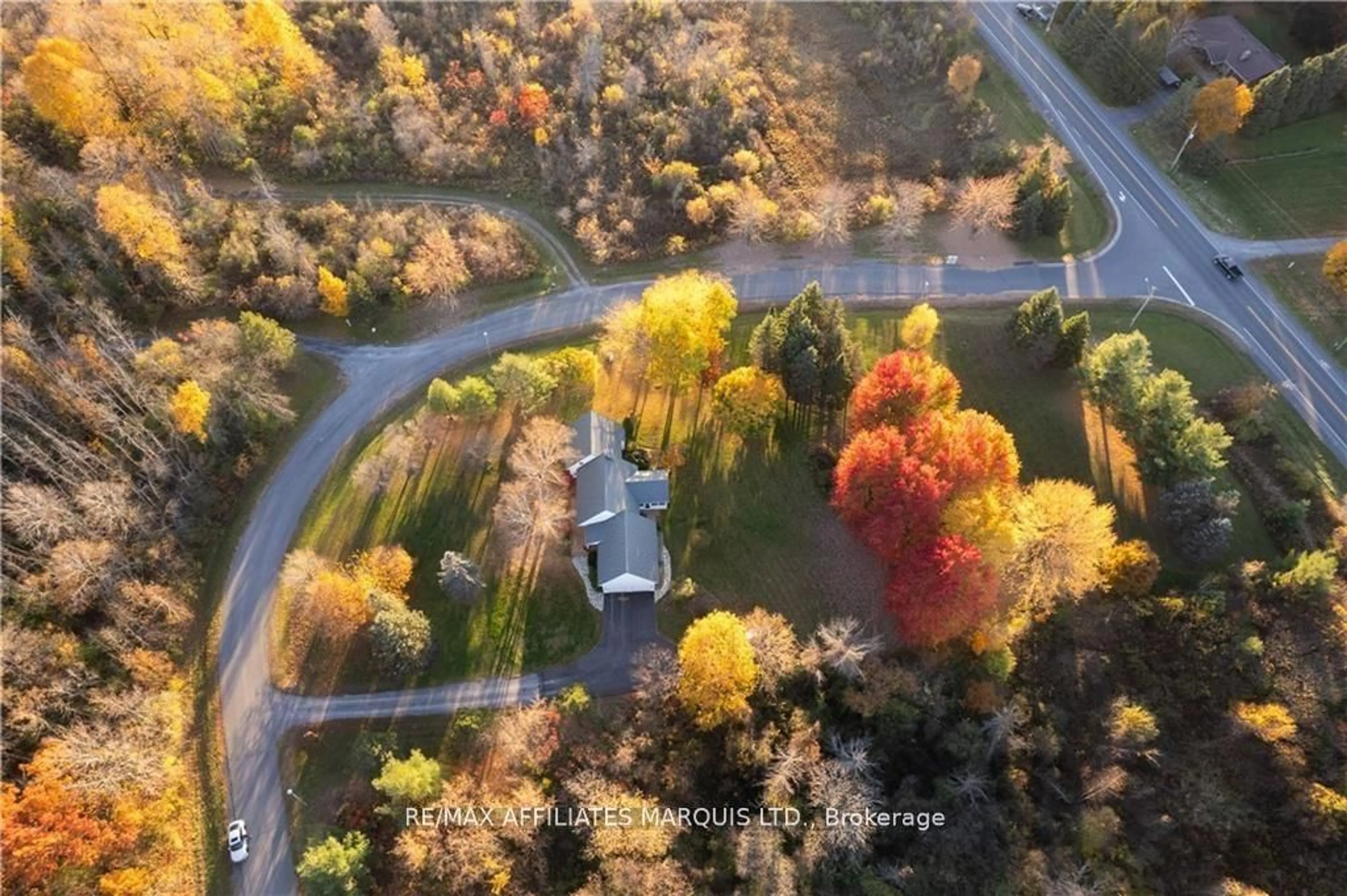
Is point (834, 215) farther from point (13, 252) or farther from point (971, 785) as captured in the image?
point (13, 252)

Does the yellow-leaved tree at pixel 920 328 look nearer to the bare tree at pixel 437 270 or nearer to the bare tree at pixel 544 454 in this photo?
the bare tree at pixel 544 454

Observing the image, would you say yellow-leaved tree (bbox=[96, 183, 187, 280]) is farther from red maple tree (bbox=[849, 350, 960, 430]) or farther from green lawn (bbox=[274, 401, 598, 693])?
red maple tree (bbox=[849, 350, 960, 430])

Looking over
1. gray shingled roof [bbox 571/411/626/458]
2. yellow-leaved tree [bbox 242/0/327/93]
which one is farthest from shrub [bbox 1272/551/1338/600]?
yellow-leaved tree [bbox 242/0/327/93]

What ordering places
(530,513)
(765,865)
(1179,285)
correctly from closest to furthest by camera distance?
(765,865) → (530,513) → (1179,285)

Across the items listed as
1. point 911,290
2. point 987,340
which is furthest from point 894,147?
point 987,340

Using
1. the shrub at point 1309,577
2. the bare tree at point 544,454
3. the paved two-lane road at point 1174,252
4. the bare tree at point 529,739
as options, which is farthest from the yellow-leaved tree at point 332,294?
the shrub at point 1309,577

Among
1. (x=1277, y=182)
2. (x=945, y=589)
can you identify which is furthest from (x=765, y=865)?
(x=1277, y=182)
